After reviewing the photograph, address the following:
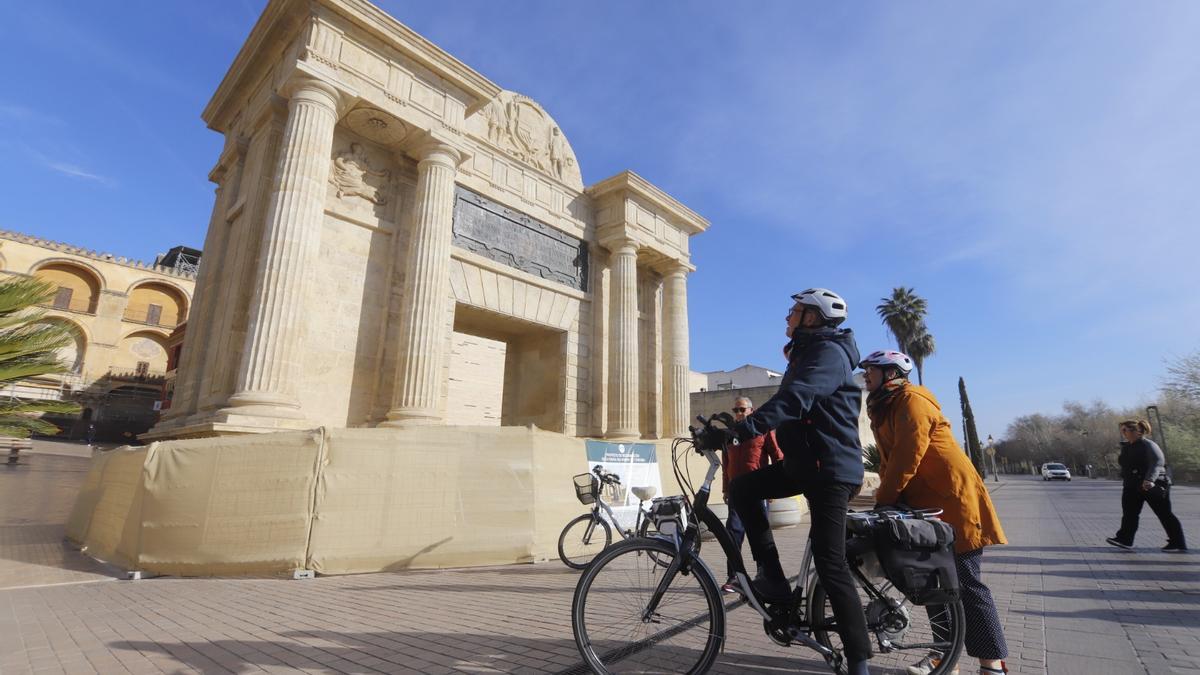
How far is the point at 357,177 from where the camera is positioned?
11117 millimetres

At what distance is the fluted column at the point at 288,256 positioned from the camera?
840 cm

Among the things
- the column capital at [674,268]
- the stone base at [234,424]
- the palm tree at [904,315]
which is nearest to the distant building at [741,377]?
the palm tree at [904,315]

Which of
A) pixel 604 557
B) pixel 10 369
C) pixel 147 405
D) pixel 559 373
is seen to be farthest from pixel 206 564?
pixel 147 405

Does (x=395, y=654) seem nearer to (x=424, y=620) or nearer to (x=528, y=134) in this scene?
(x=424, y=620)

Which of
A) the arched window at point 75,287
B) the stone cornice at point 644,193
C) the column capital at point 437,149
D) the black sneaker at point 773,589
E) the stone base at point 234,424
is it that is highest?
the arched window at point 75,287

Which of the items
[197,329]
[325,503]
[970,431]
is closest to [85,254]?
[197,329]

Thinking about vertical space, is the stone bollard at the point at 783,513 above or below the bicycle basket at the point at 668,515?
below

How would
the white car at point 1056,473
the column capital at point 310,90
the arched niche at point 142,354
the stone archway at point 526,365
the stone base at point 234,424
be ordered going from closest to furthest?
1. the stone base at point 234,424
2. the column capital at point 310,90
3. the stone archway at point 526,365
4. the arched niche at point 142,354
5. the white car at point 1056,473

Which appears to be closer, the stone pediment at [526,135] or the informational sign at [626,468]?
the informational sign at [626,468]

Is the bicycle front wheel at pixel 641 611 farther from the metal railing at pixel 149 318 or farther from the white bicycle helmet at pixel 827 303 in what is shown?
the metal railing at pixel 149 318

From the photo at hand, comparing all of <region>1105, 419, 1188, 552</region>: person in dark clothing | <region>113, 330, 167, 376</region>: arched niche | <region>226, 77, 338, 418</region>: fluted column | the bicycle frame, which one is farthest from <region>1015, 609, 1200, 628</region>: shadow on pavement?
<region>113, 330, 167, 376</region>: arched niche

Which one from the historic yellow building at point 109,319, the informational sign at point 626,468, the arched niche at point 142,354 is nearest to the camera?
the informational sign at point 626,468

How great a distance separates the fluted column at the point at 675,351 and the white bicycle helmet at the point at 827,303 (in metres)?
12.3

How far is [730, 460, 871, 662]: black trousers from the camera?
8.45 feet
